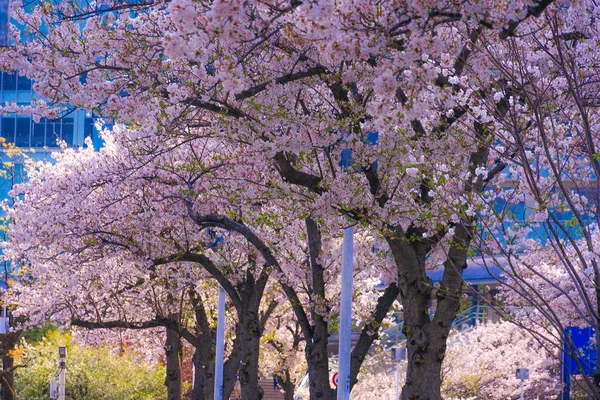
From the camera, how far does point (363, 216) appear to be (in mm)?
11289

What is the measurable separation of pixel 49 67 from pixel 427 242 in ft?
16.1

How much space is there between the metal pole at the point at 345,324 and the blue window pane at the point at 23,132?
5159 centimetres

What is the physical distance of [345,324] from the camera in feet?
43.5

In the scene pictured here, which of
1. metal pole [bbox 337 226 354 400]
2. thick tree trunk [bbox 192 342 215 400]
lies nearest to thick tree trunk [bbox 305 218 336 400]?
metal pole [bbox 337 226 354 400]

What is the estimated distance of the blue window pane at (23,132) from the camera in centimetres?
6172

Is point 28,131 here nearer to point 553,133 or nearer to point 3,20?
point 3,20

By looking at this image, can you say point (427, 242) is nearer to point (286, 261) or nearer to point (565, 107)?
point (565, 107)

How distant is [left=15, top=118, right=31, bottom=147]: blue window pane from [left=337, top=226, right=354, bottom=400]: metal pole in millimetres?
51592

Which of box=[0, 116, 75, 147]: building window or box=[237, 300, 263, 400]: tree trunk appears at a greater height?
box=[0, 116, 75, 147]: building window

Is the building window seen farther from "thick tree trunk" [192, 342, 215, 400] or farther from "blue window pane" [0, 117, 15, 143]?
"thick tree trunk" [192, 342, 215, 400]

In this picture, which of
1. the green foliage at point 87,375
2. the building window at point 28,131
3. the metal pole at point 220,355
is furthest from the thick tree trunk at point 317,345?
the building window at point 28,131

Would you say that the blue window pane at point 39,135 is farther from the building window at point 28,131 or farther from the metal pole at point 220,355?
the metal pole at point 220,355

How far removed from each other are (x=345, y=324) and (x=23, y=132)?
2056 inches

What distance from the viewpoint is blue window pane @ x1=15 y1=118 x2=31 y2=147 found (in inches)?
2430
